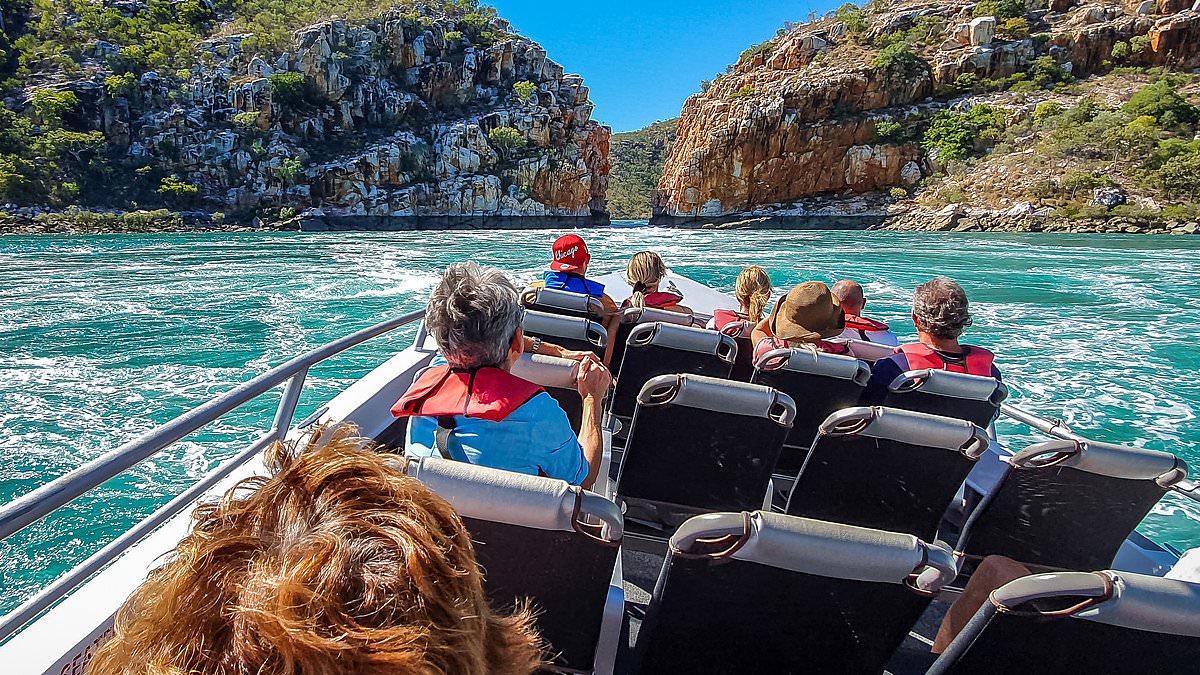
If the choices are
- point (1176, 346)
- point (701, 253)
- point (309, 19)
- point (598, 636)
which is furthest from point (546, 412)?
point (309, 19)

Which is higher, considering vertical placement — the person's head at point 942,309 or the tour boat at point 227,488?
the person's head at point 942,309

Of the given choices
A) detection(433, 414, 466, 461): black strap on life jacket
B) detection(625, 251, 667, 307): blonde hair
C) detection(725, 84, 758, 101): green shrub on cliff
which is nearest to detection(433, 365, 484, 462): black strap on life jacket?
detection(433, 414, 466, 461): black strap on life jacket

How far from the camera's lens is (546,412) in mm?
1418

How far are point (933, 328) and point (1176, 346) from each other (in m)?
7.25

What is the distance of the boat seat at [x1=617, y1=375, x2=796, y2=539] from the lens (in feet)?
5.67

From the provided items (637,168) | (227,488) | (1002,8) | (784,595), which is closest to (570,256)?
(227,488)

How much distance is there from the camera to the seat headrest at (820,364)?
88.0 inches

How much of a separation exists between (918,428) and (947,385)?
622 mm

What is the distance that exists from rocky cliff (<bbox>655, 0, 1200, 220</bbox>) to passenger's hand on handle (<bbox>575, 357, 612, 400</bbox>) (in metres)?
53.1

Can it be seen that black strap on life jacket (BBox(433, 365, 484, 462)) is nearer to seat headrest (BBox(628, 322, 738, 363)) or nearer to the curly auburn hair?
the curly auburn hair

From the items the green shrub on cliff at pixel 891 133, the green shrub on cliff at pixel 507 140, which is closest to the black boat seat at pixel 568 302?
the green shrub on cliff at pixel 891 133

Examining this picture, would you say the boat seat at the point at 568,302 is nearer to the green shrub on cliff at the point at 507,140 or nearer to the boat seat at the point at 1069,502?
the boat seat at the point at 1069,502

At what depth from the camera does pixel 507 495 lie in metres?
1.05

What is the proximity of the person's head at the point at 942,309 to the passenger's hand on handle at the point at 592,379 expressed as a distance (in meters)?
1.48
